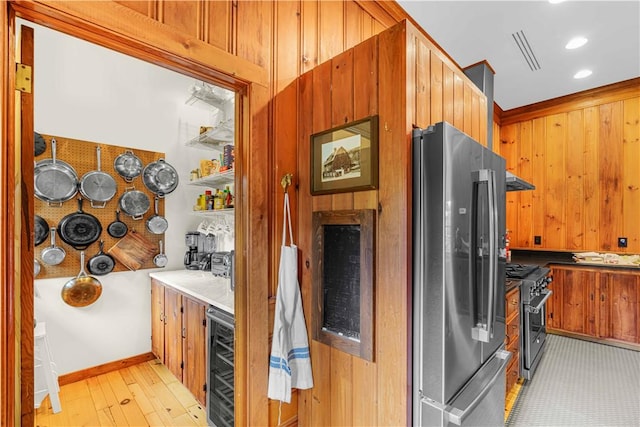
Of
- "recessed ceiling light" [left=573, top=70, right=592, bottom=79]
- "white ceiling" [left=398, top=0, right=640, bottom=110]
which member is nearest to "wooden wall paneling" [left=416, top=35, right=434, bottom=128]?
"white ceiling" [left=398, top=0, right=640, bottom=110]

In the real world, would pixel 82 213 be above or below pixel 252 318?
above

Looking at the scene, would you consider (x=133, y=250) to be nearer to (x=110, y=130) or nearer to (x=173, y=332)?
(x=173, y=332)

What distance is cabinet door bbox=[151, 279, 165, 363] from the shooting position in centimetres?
294

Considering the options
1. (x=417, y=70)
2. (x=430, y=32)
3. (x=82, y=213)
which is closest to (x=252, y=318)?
(x=417, y=70)

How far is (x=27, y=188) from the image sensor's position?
1037mm

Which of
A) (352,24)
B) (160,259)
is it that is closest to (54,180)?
(160,259)

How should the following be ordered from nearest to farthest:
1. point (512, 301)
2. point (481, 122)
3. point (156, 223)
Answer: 1. point (481, 122)
2. point (512, 301)
3. point (156, 223)

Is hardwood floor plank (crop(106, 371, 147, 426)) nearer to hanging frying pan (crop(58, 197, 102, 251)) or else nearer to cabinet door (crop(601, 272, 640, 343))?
hanging frying pan (crop(58, 197, 102, 251))

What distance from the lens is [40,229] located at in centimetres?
252

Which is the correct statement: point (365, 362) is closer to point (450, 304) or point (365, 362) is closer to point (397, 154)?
point (450, 304)

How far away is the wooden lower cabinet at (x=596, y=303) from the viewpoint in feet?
10.9

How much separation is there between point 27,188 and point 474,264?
1716mm

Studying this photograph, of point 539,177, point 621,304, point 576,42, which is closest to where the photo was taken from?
point 576,42

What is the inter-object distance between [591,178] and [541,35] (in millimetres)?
2210
